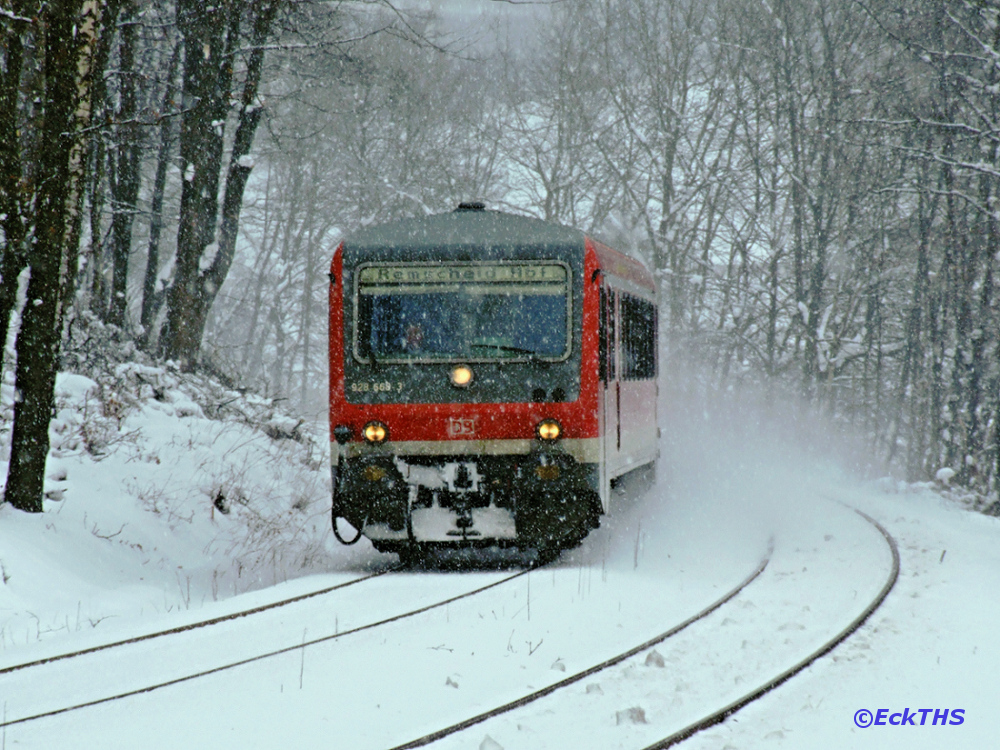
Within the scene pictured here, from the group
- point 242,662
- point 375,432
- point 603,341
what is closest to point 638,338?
point 603,341

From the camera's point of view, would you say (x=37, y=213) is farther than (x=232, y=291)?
No

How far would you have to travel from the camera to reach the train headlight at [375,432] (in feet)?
30.7

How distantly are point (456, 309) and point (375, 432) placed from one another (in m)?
1.24

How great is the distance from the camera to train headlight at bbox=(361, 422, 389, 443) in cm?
934

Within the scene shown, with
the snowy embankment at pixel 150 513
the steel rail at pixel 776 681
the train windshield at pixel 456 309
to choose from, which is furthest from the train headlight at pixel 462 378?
the steel rail at pixel 776 681

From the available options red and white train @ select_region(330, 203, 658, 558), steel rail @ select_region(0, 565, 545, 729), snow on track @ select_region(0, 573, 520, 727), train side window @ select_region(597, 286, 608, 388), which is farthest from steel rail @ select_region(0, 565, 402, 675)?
train side window @ select_region(597, 286, 608, 388)

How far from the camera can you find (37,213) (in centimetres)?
896

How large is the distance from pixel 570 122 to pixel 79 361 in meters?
18.6

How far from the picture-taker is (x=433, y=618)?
24.8 feet

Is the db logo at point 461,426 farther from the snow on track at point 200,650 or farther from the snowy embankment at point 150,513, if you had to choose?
the snowy embankment at point 150,513

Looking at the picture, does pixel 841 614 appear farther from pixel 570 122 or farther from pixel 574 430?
pixel 570 122

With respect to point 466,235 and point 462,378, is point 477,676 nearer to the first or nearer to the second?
point 462,378

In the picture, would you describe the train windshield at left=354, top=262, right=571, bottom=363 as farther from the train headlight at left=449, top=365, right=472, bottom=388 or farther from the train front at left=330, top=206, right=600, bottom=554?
the train headlight at left=449, top=365, right=472, bottom=388

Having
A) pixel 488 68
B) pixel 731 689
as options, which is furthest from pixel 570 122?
pixel 731 689
